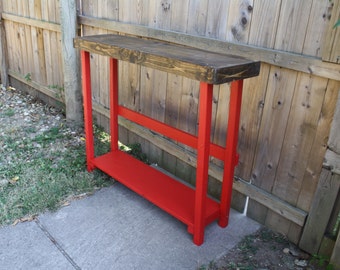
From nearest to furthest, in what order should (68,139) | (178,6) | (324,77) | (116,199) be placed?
Answer: (324,77), (178,6), (116,199), (68,139)

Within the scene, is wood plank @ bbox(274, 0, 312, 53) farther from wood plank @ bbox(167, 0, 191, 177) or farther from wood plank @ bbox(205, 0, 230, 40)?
wood plank @ bbox(167, 0, 191, 177)

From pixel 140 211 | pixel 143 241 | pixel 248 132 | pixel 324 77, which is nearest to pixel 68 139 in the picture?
pixel 140 211

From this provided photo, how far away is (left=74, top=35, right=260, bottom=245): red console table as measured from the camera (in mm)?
2059

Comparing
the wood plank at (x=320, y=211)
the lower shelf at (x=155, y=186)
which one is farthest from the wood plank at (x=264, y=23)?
the lower shelf at (x=155, y=186)

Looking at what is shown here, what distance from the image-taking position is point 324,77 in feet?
6.74

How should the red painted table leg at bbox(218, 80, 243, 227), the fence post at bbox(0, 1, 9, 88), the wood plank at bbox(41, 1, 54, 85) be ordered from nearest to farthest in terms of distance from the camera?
the red painted table leg at bbox(218, 80, 243, 227) < the wood plank at bbox(41, 1, 54, 85) < the fence post at bbox(0, 1, 9, 88)

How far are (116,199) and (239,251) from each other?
1082 millimetres

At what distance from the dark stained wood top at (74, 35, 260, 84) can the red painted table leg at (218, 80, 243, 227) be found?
0.17m

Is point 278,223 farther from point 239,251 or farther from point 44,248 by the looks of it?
point 44,248

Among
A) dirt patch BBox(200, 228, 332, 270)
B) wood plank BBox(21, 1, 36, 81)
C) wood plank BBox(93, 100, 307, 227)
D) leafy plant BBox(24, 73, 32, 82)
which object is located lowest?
dirt patch BBox(200, 228, 332, 270)

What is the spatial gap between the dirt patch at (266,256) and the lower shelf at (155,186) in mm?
281

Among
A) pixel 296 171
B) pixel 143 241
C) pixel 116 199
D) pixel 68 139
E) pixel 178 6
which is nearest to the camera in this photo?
pixel 296 171

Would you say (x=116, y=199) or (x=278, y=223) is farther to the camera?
(x=116, y=199)

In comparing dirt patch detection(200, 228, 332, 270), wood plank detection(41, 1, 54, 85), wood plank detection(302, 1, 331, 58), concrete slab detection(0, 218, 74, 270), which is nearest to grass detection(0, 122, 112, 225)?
concrete slab detection(0, 218, 74, 270)
